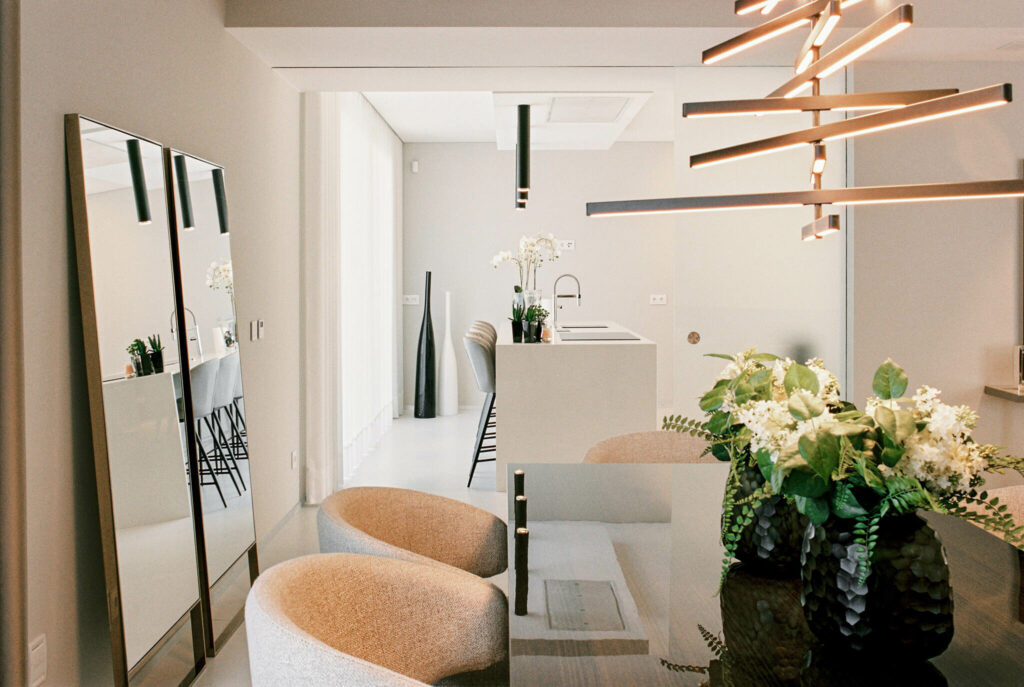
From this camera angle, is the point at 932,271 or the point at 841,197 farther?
the point at 932,271

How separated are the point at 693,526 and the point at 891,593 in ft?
2.55

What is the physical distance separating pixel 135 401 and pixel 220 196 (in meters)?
1.12

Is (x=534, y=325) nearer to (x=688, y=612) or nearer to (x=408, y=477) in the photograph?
(x=408, y=477)

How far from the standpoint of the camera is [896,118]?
1.36 m

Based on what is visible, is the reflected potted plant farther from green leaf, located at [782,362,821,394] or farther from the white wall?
the white wall

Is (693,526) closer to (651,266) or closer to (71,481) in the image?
(71,481)

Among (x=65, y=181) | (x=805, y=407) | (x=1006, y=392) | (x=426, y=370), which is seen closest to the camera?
(x=805, y=407)

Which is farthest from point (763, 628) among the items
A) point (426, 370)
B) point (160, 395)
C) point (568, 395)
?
point (426, 370)

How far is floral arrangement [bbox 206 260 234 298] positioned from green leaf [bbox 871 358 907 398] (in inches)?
99.8

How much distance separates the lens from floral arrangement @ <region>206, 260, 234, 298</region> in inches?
127

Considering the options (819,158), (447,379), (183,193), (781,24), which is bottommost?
(447,379)

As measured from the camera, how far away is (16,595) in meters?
2.01

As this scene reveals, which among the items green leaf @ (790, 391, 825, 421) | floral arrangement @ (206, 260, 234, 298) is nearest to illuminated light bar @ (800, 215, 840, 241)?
green leaf @ (790, 391, 825, 421)

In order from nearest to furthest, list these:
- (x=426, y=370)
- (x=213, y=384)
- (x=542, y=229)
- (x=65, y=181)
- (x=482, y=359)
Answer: (x=65, y=181) < (x=213, y=384) < (x=482, y=359) < (x=426, y=370) < (x=542, y=229)
